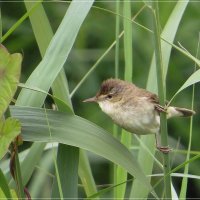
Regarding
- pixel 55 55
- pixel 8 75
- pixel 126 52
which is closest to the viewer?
pixel 8 75

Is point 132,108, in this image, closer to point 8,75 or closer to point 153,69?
point 153,69

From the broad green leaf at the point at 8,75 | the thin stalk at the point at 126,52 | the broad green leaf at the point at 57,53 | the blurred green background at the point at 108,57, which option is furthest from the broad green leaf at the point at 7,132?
the blurred green background at the point at 108,57

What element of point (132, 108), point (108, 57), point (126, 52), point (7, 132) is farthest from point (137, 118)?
point (108, 57)

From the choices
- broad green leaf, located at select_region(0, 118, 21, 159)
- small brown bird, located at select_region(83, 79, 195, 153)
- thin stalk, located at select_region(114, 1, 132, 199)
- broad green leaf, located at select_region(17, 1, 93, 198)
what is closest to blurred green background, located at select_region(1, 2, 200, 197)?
small brown bird, located at select_region(83, 79, 195, 153)

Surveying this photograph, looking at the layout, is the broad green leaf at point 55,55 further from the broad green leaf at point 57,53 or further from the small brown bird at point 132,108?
the small brown bird at point 132,108

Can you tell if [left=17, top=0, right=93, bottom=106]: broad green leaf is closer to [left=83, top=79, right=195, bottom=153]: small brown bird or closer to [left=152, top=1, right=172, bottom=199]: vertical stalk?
[left=152, top=1, right=172, bottom=199]: vertical stalk

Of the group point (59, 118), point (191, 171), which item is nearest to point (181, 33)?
point (191, 171)

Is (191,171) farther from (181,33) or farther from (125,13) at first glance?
(125,13)
